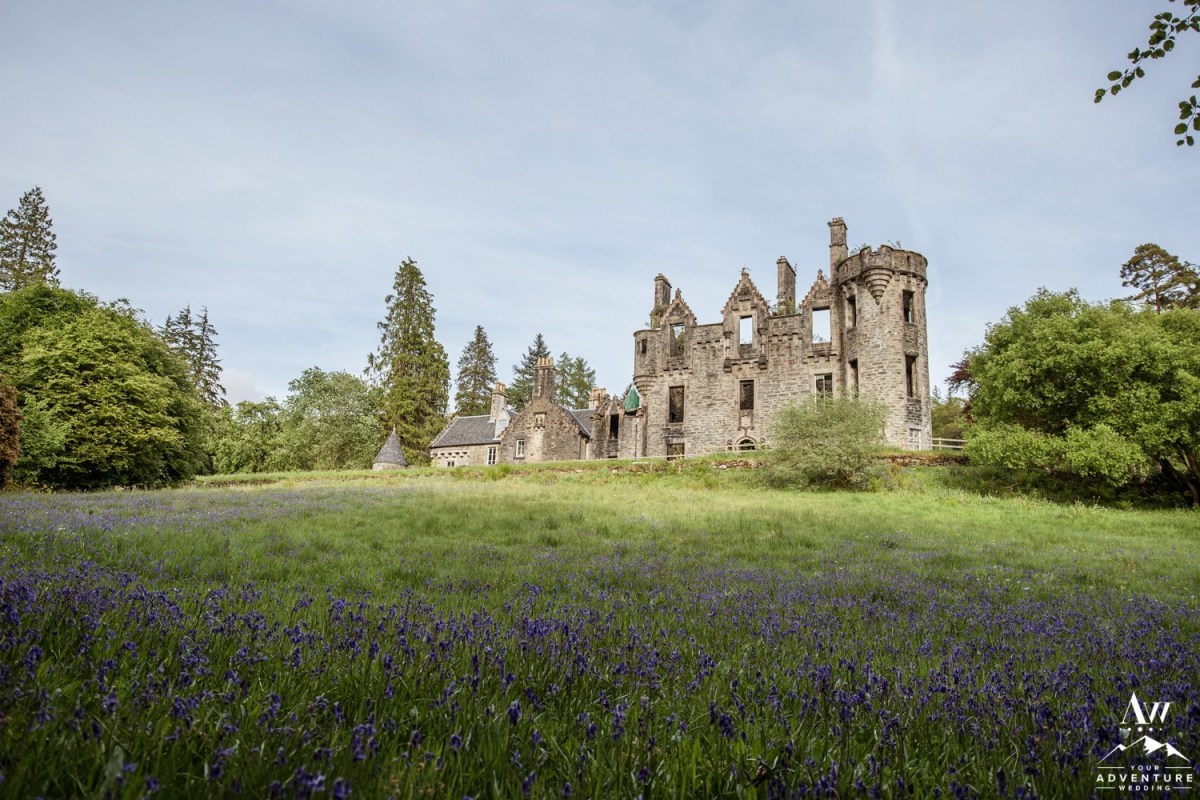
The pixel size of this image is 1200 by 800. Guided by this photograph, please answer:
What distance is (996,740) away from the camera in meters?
2.48

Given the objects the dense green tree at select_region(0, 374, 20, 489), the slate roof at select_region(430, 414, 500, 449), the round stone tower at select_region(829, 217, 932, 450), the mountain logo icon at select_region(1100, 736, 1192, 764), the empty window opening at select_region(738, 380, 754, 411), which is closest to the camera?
the mountain logo icon at select_region(1100, 736, 1192, 764)

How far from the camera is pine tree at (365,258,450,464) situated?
195 ft

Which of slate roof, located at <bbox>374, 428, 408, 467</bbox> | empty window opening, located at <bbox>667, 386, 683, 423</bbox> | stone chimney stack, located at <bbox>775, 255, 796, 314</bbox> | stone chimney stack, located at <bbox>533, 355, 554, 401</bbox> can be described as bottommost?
slate roof, located at <bbox>374, 428, 408, 467</bbox>

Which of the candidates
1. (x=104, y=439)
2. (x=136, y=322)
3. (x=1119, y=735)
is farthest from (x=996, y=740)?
(x=136, y=322)

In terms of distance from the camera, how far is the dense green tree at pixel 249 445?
61.4m

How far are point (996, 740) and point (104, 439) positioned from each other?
3176 cm

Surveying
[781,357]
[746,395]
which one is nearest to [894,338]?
[781,357]

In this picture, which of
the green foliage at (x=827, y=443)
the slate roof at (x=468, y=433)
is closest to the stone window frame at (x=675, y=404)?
the green foliage at (x=827, y=443)

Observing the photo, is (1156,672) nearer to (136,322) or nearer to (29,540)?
(29,540)

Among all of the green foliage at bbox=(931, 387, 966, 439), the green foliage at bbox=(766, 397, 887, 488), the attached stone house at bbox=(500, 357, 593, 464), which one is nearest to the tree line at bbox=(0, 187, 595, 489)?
the attached stone house at bbox=(500, 357, 593, 464)

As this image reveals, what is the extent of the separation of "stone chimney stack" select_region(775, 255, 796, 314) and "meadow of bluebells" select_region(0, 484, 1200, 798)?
40034 millimetres

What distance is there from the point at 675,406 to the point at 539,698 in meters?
43.8

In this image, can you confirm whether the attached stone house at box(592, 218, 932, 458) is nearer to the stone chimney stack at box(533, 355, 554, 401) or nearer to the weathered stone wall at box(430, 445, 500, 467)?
the stone chimney stack at box(533, 355, 554, 401)

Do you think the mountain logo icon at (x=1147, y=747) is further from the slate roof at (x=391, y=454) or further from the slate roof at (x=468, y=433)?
the slate roof at (x=468, y=433)
